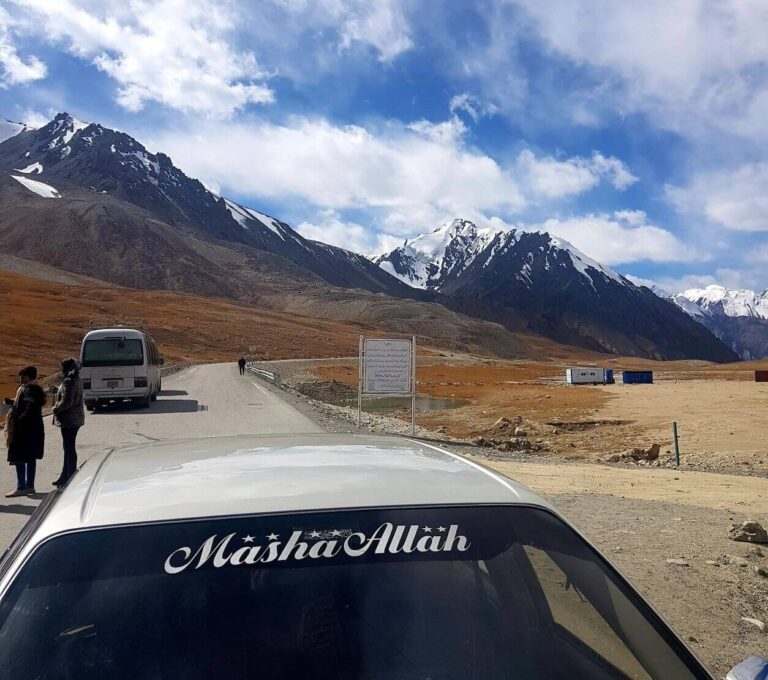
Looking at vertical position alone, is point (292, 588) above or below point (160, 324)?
below

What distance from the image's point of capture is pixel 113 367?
2288cm

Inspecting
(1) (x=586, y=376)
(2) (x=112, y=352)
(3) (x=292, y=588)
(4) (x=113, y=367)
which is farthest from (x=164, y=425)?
(1) (x=586, y=376)

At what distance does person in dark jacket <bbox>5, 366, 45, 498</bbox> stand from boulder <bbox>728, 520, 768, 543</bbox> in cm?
846

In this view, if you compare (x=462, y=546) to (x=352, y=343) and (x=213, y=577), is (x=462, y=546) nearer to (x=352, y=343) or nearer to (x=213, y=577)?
(x=213, y=577)

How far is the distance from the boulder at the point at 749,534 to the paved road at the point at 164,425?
24.2 ft

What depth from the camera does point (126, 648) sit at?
1.84 m

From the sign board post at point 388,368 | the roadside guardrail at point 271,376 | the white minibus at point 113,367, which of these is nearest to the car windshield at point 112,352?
the white minibus at point 113,367

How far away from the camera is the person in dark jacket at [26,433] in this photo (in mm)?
8953

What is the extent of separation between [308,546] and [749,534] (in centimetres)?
666

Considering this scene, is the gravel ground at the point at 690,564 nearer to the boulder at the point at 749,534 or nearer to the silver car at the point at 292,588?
the boulder at the point at 749,534

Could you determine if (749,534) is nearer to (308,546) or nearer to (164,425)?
(308,546)

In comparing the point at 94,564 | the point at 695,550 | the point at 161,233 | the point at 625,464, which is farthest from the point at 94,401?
the point at 161,233

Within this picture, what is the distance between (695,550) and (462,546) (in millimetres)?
5575

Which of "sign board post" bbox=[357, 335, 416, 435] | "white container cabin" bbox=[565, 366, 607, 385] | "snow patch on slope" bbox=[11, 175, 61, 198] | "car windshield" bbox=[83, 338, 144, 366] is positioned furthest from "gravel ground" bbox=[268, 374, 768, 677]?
"snow patch on slope" bbox=[11, 175, 61, 198]
